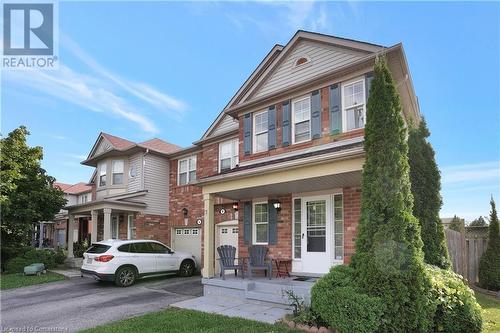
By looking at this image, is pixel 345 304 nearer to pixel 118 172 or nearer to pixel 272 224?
A: pixel 272 224

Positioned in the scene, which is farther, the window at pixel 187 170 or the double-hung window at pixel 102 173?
the double-hung window at pixel 102 173

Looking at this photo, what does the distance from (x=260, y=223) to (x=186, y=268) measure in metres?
4.60

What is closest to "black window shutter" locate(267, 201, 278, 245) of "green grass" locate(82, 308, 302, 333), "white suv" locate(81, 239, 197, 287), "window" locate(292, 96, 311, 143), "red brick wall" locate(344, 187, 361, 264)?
"window" locate(292, 96, 311, 143)

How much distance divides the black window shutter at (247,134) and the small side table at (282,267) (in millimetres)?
3513

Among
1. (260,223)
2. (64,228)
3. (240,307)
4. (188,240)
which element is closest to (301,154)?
(260,223)

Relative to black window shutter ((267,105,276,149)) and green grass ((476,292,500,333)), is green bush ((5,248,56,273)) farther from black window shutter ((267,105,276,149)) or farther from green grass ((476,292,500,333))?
green grass ((476,292,500,333))

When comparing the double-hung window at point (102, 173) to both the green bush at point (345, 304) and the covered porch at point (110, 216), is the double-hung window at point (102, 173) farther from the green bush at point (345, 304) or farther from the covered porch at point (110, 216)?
the green bush at point (345, 304)

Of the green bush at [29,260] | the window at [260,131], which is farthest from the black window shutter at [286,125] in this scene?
the green bush at [29,260]

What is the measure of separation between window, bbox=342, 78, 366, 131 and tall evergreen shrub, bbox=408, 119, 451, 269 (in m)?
1.37

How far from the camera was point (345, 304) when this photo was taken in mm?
6062

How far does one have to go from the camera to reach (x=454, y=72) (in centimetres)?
1322

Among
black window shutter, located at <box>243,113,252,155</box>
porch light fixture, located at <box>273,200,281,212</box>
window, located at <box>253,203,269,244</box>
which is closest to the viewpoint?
porch light fixture, located at <box>273,200,281,212</box>

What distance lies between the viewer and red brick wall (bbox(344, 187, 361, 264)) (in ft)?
30.4

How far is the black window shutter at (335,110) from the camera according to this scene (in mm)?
9711
